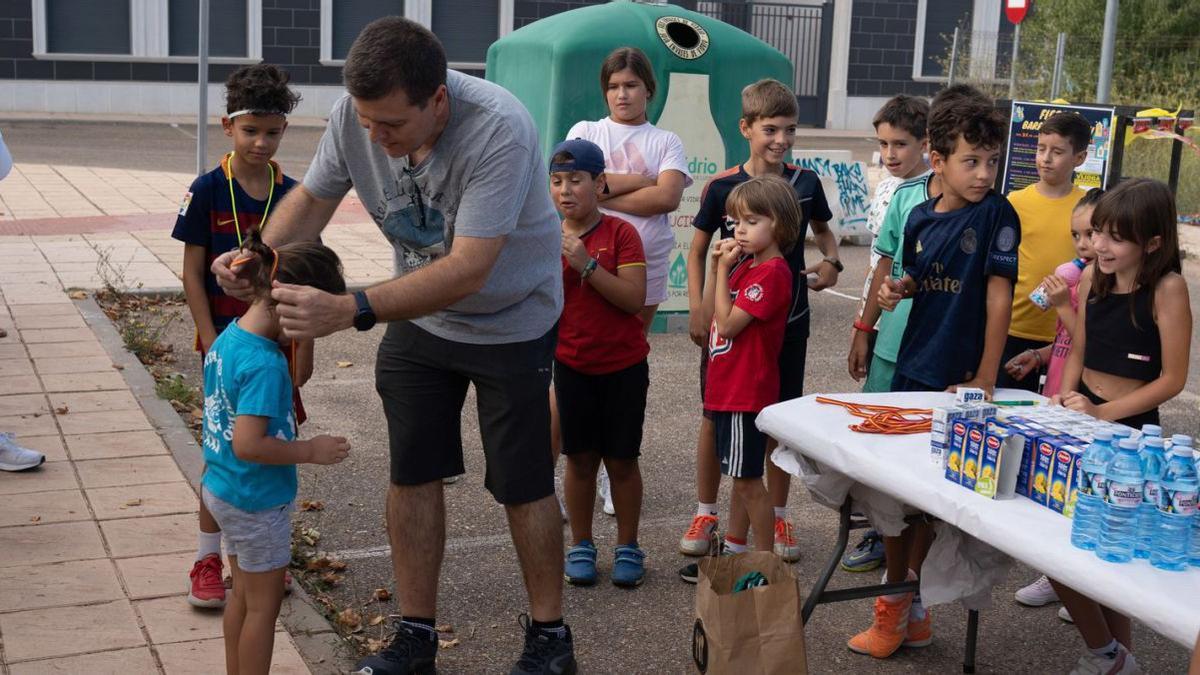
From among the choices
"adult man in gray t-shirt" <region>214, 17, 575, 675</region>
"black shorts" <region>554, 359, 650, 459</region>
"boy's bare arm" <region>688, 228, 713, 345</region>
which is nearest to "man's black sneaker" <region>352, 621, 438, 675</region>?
"adult man in gray t-shirt" <region>214, 17, 575, 675</region>

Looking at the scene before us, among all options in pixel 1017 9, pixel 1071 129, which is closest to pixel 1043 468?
pixel 1071 129

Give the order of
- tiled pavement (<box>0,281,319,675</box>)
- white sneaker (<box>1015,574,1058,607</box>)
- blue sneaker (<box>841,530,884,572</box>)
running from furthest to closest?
blue sneaker (<box>841,530,884,572</box>) < white sneaker (<box>1015,574,1058,607</box>) < tiled pavement (<box>0,281,319,675</box>)

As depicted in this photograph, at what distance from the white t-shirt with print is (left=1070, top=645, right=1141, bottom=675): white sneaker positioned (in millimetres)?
2501

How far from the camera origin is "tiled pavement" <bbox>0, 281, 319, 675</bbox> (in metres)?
3.98

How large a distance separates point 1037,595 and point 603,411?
1.68 meters

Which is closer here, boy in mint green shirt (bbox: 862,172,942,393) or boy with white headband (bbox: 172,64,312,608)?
boy with white headband (bbox: 172,64,312,608)

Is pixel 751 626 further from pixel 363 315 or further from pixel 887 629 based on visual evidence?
pixel 363 315

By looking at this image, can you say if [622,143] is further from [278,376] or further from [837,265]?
[278,376]

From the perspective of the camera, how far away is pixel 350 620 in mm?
4348

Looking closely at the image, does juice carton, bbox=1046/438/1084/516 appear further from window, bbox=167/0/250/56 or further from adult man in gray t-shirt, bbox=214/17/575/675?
window, bbox=167/0/250/56

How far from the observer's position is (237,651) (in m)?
3.57

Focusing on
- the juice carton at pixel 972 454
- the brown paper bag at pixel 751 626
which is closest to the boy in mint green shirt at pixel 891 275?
the juice carton at pixel 972 454

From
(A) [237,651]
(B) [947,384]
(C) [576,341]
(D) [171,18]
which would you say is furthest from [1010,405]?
(D) [171,18]

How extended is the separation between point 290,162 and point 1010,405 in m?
16.0
